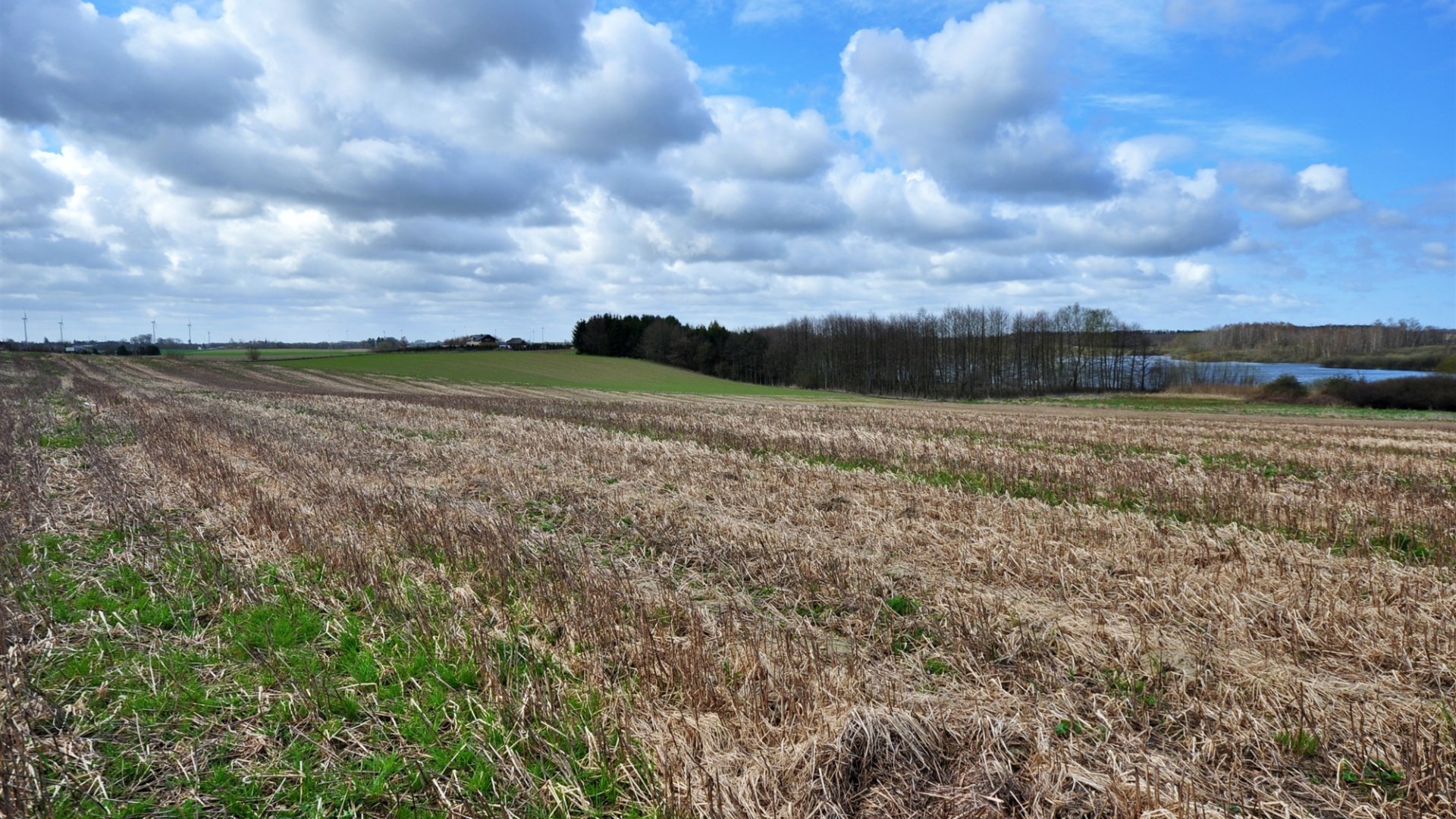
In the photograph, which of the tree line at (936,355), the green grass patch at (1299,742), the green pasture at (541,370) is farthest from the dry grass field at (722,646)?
the tree line at (936,355)

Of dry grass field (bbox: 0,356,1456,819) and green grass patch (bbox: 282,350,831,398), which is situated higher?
green grass patch (bbox: 282,350,831,398)

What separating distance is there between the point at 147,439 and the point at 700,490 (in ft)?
44.8

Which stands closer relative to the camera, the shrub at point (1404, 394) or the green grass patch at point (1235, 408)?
the green grass patch at point (1235, 408)

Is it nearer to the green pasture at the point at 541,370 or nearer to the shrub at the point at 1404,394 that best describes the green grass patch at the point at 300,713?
the green pasture at the point at 541,370

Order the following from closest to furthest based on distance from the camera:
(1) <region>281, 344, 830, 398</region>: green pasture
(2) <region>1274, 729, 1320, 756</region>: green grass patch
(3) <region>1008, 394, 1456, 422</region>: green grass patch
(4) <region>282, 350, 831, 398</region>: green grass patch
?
(2) <region>1274, 729, 1320, 756</region>: green grass patch
(3) <region>1008, 394, 1456, 422</region>: green grass patch
(4) <region>282, 350, 831, 398</region>: green grass patch
(1) <region>281, 344, 830, 398</region>: green pasture

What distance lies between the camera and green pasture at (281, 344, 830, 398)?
7375 centimetres

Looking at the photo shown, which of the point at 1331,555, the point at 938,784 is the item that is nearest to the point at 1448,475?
the point at 1331,555

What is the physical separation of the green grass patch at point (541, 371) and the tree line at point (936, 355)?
8.54 metres

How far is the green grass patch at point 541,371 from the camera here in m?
73.6

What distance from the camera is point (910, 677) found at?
5.40m

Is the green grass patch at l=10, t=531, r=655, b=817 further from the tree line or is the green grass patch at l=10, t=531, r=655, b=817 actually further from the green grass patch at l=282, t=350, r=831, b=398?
the tree line

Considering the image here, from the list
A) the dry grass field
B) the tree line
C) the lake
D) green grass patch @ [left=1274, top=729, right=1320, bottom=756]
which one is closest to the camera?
the dry grass field

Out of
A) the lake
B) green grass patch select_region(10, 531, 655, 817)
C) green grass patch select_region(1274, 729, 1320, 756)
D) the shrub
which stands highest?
the lake

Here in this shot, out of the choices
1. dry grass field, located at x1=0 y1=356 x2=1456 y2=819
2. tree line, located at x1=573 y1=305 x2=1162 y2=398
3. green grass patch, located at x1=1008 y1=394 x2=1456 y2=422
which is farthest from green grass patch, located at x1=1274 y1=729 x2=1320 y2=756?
tree line, located at x1=573 y1=305 x2=1162 y2=398
